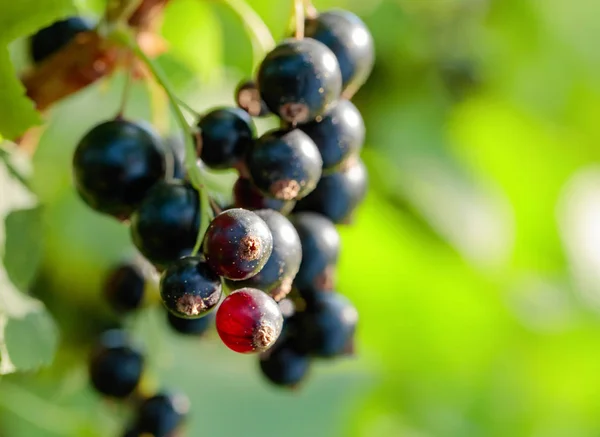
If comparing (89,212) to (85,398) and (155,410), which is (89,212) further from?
(155,410)

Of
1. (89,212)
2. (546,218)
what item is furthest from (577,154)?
(89,212)

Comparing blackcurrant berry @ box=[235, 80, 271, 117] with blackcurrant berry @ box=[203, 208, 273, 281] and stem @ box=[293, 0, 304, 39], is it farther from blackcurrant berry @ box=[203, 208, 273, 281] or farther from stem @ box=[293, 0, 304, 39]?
blackcurrant berry @ box=[203, 208, 273, 281]

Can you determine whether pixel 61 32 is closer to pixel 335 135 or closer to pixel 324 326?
pixel 335 135

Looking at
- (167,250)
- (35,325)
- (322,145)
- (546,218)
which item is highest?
(546,218)

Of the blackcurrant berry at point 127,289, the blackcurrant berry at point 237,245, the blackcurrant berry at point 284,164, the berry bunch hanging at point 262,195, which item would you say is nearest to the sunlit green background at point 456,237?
the blackcurrant berry at point 127,289

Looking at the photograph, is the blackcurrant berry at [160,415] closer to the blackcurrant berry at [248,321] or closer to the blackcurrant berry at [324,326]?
the blackcurrant berry at [324,326]

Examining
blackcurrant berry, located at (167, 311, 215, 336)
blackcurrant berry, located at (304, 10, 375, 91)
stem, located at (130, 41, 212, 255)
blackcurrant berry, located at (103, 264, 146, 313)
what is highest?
blackcurrant berry, located at (304, 10, 375, 91)

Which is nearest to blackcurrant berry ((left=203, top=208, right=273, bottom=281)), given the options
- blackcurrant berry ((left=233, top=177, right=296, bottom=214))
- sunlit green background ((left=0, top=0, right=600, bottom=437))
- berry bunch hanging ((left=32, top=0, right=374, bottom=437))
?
berry bunch hanging ((left=32, top=0, right=374, bottom=437))
